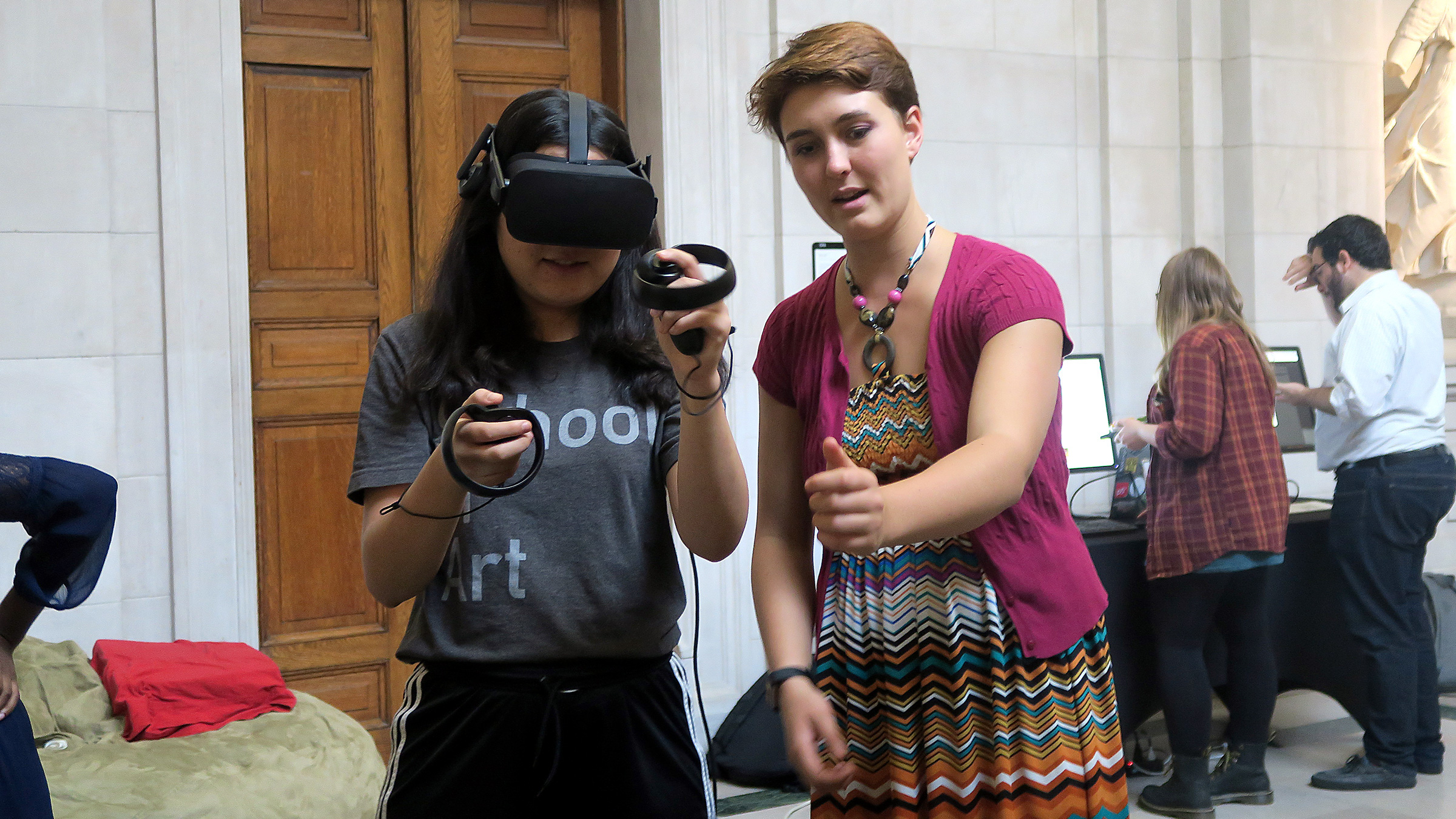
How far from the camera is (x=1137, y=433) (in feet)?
12.8

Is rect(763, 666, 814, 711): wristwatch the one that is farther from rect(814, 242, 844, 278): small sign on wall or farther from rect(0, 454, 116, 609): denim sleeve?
rect(814, 242, 844, 278): small sign on wall

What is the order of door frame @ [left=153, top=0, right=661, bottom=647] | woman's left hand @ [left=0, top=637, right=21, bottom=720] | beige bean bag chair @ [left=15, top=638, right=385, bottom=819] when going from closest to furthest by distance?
woman's left hand @ [left=0, top=637, right=21, bottom=720] < beige bean bag chair @ [left=15, top=638, right=385, bottom=819] < door frame @ [left=153, top=0, right=661, bottom=647]

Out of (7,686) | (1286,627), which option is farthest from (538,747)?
(1286,627)

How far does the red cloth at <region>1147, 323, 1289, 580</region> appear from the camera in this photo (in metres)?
3.71

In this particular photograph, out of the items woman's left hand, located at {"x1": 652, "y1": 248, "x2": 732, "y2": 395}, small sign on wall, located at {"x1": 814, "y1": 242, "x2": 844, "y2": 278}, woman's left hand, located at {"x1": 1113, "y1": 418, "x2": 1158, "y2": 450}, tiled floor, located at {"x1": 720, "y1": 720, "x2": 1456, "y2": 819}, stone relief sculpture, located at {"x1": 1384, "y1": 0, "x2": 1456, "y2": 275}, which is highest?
stone relief sculpture, located at {"x1": 1384, "y1": 0, "x2": 1456, "y2": 275}

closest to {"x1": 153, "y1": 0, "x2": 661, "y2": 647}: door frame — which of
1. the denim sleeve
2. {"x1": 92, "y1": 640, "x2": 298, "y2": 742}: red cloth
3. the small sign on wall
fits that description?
{"x1": 92, "y1": 640, "x2": 298, "y2": 742}: red cloth

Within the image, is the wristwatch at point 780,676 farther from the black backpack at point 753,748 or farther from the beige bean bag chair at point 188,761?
the black backpack at point 753,748

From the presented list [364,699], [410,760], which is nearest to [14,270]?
[364,699]

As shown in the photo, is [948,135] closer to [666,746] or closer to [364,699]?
[364,699]

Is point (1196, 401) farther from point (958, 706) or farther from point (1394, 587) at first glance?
point (958, 706)

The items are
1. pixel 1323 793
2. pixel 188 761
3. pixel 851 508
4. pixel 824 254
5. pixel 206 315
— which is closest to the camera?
pixel 851 508

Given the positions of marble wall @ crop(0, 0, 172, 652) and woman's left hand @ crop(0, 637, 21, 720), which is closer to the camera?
woman's left hand @ crop(0, 637, 21, 720)

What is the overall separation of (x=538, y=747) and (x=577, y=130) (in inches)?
25.2

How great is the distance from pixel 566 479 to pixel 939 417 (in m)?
0.40
